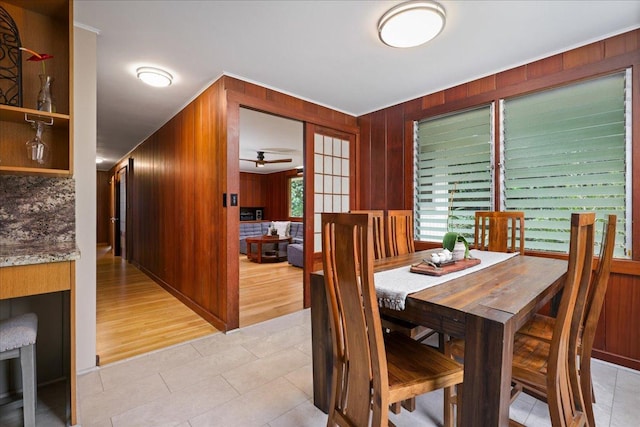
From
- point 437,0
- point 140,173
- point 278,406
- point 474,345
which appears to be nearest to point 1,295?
point 278,406

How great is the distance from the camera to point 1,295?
1.28m

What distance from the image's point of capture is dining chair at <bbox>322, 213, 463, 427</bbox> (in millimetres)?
1029

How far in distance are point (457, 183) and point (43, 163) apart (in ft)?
10.9

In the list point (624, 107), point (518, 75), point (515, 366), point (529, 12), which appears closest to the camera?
point (515, 366)

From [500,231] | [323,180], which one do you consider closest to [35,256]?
[323,180]

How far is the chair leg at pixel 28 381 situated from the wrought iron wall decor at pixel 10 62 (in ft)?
4.24

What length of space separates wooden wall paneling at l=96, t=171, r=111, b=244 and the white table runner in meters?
9.80

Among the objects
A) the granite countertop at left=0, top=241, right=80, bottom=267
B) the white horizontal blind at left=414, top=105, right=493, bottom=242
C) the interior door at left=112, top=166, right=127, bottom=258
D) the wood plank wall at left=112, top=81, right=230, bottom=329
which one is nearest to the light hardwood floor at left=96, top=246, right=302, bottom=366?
the wood plank wall at left=112, top=81, right=230, bottom=329

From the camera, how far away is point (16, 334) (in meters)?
1.30

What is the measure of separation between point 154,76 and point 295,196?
254 inches

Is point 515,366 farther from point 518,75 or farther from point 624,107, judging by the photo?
point 518,75

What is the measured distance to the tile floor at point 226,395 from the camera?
5.01ft

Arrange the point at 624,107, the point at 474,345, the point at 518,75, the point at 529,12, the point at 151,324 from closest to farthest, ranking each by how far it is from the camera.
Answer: the point at 474,345, the point at 529,12, the point at 624,107, the point at 518,75, the point at 151,324

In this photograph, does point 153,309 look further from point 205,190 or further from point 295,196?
point 295,196
